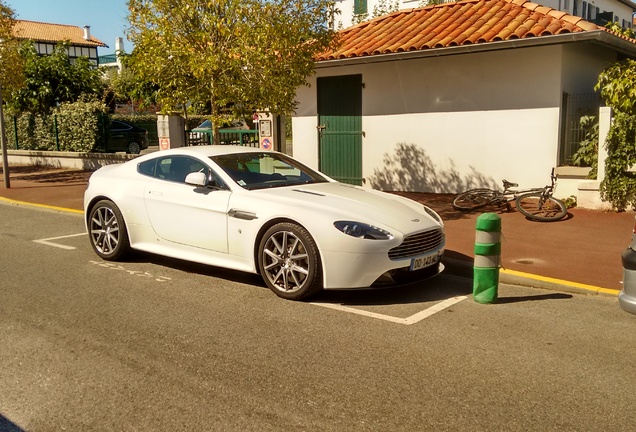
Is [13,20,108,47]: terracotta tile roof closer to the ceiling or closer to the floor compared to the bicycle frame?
closer to the ceiling

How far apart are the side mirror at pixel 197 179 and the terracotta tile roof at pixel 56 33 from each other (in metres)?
73.4

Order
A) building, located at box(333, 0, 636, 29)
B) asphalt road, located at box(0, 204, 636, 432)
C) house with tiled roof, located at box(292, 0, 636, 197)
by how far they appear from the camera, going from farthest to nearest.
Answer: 1. building, located at box(333, 0, 636, 29)
2. house with tiled roof, located at box(292, 0, 636, 197)
3. asphalt road, located at box(0, 204, 636, 432)

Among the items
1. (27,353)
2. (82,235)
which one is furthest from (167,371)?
(82,235)

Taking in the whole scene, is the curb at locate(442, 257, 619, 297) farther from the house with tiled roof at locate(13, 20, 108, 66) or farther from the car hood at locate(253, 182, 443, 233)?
the house with tiled roof at locate(13, 20, 108, 66)

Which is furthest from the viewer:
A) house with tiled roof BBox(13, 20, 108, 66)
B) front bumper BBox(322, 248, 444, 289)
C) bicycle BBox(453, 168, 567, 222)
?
house with tiled roof BBox(13, 20, 108, 66)

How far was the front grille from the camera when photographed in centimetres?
588

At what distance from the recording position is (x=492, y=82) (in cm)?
1216

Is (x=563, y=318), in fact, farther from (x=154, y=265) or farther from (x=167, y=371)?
(x=154, y=265)

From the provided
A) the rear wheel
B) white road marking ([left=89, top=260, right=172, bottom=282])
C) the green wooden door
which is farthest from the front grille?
the green wooden door

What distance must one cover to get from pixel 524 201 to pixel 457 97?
2.62 m

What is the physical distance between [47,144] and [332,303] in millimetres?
18677

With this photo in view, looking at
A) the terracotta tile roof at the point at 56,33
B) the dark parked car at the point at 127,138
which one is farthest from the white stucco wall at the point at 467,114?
the terracotta tile roof at the point at 56,33

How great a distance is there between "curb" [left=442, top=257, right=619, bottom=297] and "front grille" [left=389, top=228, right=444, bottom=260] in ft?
3.39

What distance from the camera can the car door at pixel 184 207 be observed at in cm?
663
